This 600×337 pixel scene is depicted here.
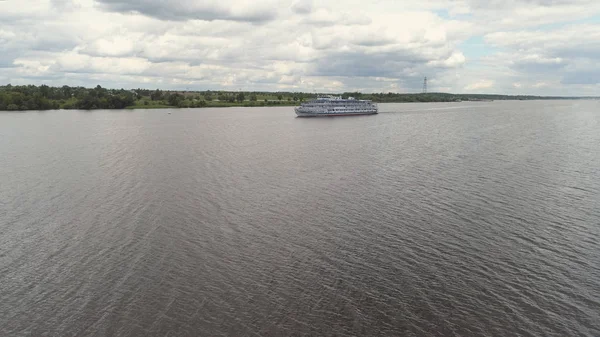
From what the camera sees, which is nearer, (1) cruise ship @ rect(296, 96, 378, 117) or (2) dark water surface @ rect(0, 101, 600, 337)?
(2) dark water surface @ rect(0, 101, 600, 337)

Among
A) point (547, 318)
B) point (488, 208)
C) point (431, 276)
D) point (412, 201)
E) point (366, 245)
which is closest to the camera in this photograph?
point (547, 318)

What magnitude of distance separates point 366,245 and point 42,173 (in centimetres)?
5176

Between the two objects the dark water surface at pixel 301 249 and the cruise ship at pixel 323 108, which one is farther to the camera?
the cruise ship at pixel 323 108

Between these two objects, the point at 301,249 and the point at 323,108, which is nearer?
the point at 301,249

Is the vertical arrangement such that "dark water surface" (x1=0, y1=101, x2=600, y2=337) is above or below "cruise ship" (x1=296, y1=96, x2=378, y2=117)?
below

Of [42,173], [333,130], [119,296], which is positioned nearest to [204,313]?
[119,296]

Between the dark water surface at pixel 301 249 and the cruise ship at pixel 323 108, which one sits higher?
the cruise ship at pixel 323 108

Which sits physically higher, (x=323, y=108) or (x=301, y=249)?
(x=323, y=108)

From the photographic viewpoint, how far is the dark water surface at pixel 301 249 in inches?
959

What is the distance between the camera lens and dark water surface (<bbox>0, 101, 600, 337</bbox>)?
24359mm

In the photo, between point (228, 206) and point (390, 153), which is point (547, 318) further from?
point (390, 153)

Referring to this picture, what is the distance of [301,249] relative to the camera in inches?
1334

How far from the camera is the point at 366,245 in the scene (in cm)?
3444

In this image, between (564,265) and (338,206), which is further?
(338,206)
